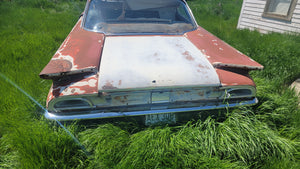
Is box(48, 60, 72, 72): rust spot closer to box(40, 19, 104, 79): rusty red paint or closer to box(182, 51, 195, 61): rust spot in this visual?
box(40, 19, 104, 79): rusty red paint

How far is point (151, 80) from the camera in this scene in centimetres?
139

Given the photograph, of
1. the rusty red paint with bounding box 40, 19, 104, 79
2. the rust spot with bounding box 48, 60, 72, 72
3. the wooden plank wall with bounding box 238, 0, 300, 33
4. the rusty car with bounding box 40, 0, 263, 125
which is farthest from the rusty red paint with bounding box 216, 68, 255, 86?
the wooden plank wall with bounding box 238, 0, 300, 33

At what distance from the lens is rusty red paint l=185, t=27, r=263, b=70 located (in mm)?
1632

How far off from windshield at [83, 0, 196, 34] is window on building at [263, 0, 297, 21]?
14.9 feet

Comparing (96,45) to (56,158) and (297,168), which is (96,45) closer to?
(56,158)

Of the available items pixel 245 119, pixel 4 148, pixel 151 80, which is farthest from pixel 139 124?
pixel 4 148

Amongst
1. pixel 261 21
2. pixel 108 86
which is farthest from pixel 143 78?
pixel 261 21

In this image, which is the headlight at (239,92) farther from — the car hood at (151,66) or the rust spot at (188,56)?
the rust spot at (188,56)

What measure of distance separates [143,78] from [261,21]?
252 inches

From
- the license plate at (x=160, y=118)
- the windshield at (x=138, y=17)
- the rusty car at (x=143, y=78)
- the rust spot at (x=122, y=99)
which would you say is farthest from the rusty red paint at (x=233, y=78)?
the windshield at (x=138, y=17)

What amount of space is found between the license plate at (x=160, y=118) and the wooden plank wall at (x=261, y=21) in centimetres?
583

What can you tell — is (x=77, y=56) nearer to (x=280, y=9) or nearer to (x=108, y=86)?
(x=108, y=86)

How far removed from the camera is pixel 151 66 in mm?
1512

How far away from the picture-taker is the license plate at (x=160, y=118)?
161cm
